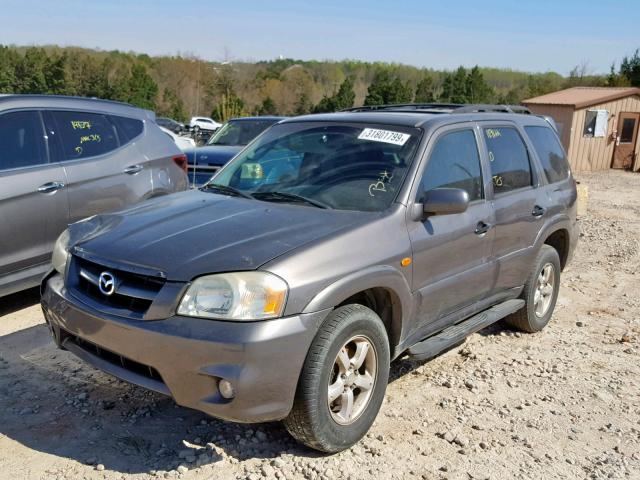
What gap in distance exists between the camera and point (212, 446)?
332cm

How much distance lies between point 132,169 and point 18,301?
1.60 meters

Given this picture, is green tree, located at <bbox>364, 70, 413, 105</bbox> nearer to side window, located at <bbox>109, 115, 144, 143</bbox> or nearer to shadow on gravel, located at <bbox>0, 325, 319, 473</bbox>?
side window, located at <bbox>109, 115, 144, 143</bbox>

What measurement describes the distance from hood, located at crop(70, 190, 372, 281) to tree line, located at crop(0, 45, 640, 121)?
35.3 metres

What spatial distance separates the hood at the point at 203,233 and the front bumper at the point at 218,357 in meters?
0.28

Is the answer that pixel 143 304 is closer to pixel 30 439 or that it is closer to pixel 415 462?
pixel 30 439

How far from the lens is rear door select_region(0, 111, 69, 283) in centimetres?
492

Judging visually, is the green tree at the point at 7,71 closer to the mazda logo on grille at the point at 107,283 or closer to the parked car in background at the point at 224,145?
the parked car in background at the point at 224,145

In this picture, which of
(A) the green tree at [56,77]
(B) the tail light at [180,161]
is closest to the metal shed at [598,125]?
(B) the tail light at [180,161]

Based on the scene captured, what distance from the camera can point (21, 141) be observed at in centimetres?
516

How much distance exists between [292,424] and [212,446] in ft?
1.74

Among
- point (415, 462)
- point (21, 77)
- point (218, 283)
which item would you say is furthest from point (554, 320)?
point (21, 77)

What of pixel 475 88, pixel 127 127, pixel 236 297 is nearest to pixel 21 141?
pixel 127 127

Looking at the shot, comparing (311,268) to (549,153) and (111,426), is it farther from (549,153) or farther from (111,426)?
(549,153)

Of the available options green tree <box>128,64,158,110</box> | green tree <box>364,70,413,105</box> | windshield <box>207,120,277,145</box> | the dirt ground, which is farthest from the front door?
green tree <box>128,64,158,110</box>
